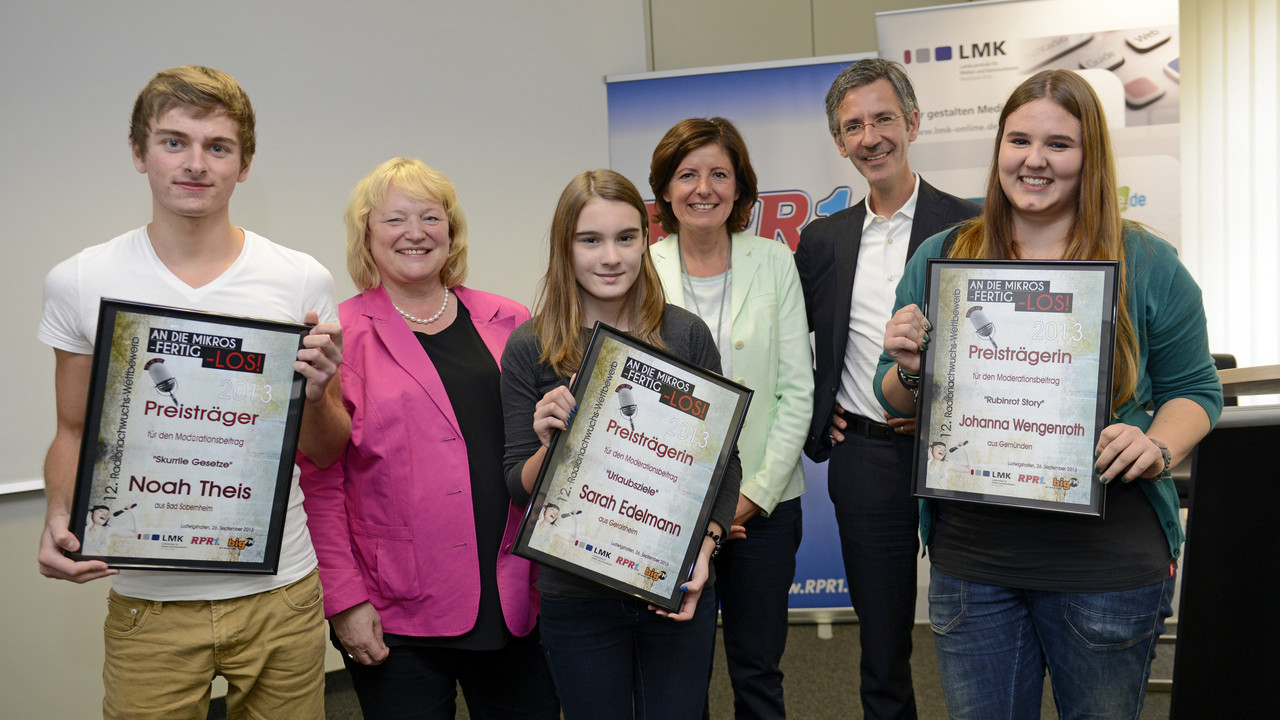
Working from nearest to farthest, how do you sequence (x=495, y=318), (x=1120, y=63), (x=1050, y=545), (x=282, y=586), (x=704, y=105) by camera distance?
(x=1050, y=545) < (x=282, y=586) < (x=495, y=318) < (x=1120, y=63) < (x=704, y=105)

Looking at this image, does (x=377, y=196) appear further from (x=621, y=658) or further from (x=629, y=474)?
(x=621, y=658)

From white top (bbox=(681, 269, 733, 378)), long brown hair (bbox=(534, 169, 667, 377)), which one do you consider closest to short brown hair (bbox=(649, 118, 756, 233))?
white top (bbox=(681, 269, 733, 378))

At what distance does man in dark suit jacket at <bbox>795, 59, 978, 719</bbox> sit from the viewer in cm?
240

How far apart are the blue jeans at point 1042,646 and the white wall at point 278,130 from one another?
3096mm

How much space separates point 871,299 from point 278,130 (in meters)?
2.89

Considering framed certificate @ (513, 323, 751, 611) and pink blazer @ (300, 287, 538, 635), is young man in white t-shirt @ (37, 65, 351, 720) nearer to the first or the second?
pink blazer @ (300, 287, 538, 635)

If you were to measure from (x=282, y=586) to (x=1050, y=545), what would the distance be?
1.60m

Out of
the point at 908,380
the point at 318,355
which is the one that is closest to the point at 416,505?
the point at 318,355

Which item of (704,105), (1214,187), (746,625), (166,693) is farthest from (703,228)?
(1214,187)

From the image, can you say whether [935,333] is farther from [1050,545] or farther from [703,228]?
[703,228]

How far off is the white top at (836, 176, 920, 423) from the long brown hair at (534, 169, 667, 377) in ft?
2.58

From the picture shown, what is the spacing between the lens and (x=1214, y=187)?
15.8 feet

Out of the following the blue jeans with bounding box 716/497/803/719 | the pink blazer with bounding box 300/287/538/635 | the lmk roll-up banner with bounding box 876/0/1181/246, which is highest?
the lmk roll-up banner with bounding box 876/0/1181/246

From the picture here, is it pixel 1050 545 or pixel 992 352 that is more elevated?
pixel 992 352
